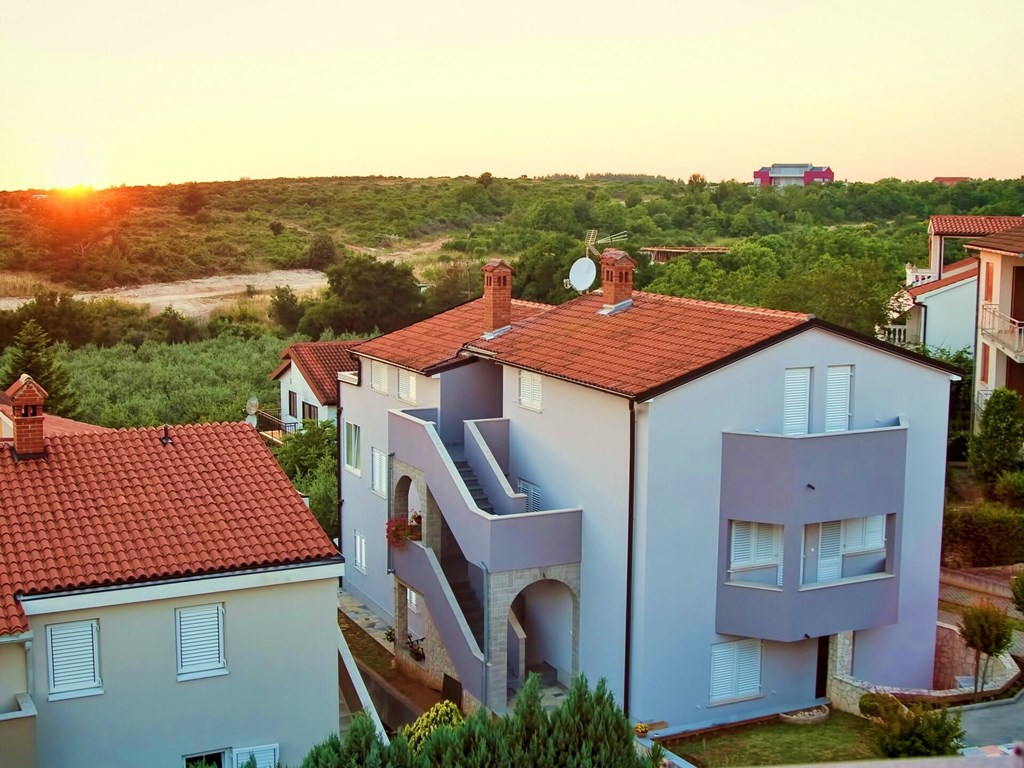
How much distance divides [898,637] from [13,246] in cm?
10594

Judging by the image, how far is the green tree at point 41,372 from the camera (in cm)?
4978

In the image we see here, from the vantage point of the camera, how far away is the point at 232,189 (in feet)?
502

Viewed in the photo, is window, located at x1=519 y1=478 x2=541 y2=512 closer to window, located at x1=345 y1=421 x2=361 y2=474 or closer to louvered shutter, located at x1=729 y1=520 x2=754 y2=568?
louvered shutter, located at x1=729 y1=520 x2=754 y2=568

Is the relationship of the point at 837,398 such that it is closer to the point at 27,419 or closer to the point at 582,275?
the point at 582,275

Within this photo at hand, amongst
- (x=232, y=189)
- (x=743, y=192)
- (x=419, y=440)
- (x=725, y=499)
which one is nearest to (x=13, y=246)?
(x=232, y=189)

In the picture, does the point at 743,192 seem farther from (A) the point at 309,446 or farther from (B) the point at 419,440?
(B) the point at 419,440

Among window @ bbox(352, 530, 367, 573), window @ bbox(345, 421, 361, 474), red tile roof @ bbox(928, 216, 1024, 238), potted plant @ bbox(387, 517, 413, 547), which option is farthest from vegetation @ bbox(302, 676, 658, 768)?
red tile roof @ bbox(928, 216, 1024, 238)

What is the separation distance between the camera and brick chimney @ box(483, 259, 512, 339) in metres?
27.9

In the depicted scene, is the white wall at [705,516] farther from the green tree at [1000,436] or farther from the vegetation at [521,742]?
the green tree at [1000,436]

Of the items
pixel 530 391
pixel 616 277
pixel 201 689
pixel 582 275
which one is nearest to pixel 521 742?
pixel 201 689

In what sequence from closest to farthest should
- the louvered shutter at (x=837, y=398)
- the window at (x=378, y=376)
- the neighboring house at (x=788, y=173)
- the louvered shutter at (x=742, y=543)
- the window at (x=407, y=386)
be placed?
1. the louvered shutter at (x=742, y=543)
2. the louvered shutter at (x=837, y=398)
3. the window at (x=407, y=386)
4. the window at (x=378, y=376)
5. the neighboring house at (x=788, y=173)

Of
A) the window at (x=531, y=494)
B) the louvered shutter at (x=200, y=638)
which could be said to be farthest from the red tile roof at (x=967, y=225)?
the louvered shutter at (x=200, y=638)

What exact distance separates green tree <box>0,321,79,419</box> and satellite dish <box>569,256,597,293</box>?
94.9 ft

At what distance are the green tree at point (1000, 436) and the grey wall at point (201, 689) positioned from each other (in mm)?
22164
